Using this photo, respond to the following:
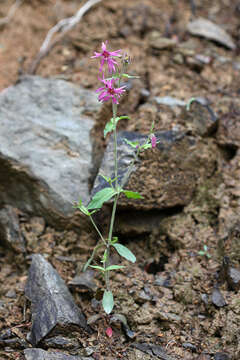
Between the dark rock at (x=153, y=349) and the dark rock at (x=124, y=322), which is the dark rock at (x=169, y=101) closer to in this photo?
the dark rock at (x=124, y=322)

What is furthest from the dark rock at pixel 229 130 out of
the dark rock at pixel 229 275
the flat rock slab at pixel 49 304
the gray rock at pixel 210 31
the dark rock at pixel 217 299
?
the flat rock slab at pixel 49 304

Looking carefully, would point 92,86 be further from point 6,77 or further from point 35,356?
point 35,356

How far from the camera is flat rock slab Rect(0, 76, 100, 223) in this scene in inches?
123

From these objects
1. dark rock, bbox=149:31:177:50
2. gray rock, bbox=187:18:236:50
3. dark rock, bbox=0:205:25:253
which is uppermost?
gray rock, bbox=187:18:236:50

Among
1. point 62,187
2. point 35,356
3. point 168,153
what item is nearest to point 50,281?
point 35,356

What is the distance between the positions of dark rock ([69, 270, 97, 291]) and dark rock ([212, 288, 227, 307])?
851 mm

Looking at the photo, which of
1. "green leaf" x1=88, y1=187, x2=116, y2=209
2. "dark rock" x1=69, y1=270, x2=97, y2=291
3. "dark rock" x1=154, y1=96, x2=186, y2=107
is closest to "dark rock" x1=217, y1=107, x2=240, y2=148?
"dark rock" x1=154, y1=96, x2=186, y2=107

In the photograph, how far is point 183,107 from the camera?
355 cm

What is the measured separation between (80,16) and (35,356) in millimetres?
3911

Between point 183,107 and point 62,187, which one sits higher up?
point 183,107

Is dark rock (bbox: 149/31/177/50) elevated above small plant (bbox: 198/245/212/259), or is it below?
above

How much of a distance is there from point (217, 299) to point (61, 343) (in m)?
1.09

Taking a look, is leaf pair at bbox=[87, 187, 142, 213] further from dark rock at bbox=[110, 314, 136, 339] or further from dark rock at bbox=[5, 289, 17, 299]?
dark rock at bbox=[5, 289, 17, 299]

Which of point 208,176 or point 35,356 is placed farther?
point 208,176
